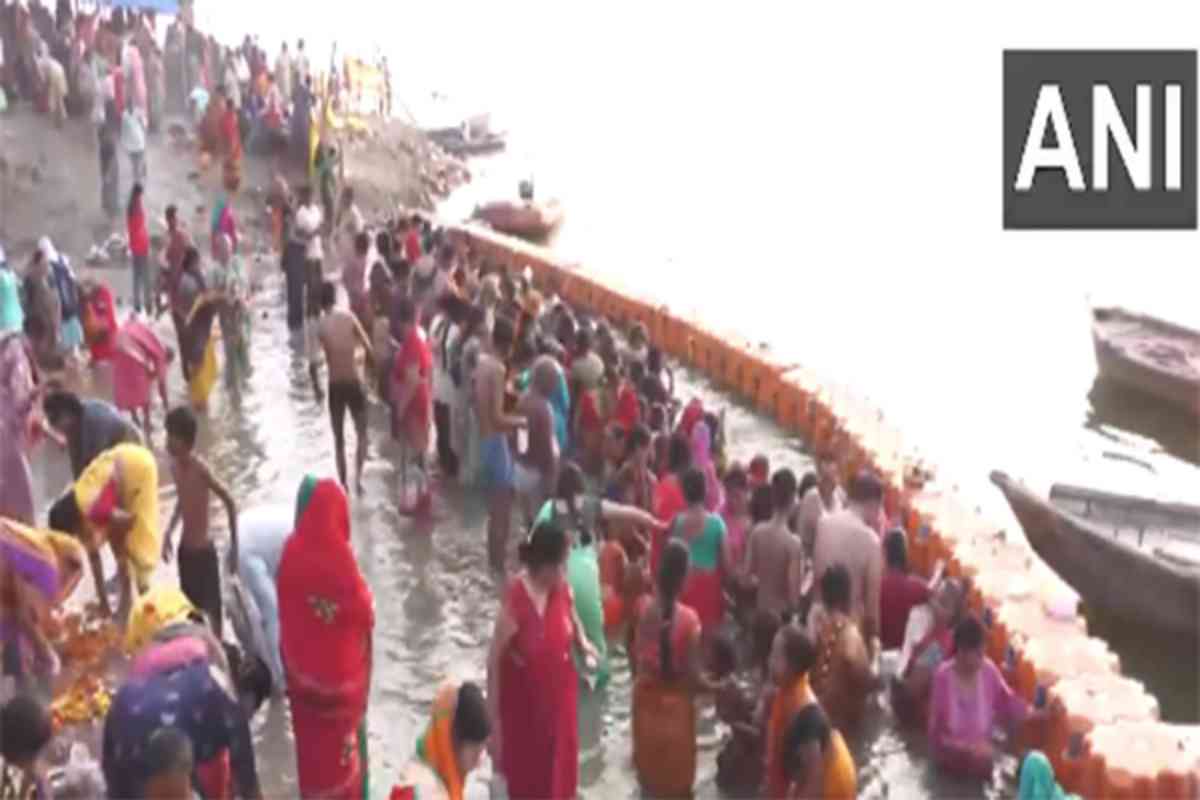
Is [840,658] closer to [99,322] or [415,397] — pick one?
[415,397]

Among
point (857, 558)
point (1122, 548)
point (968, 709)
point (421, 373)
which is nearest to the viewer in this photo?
point (968, 709)

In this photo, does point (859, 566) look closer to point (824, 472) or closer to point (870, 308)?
point (824, 472)

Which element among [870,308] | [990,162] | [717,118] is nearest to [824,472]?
[870,308]

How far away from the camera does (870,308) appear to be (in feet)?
86.4

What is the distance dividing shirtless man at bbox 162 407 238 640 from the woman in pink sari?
3.42 m

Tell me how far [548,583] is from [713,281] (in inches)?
917

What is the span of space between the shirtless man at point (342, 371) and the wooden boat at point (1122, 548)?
15.9 ft

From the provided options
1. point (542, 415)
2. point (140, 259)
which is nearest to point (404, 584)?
point (542, 415)

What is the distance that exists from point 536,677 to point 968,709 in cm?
257

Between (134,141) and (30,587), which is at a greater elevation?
(134,141)

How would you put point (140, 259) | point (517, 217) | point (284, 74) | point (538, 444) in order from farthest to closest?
point (517, 217) < point (284, 74) < point (140, 259) < point (538, 444)

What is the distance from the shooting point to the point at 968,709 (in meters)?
7.84

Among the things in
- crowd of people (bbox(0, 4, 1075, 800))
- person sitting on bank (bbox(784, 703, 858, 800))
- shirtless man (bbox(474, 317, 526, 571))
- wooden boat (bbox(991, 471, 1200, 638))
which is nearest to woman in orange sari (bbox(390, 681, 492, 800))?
crowd of people (bbox(0, 4, 1075, 800))

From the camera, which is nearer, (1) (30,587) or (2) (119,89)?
(1) (30,587)
